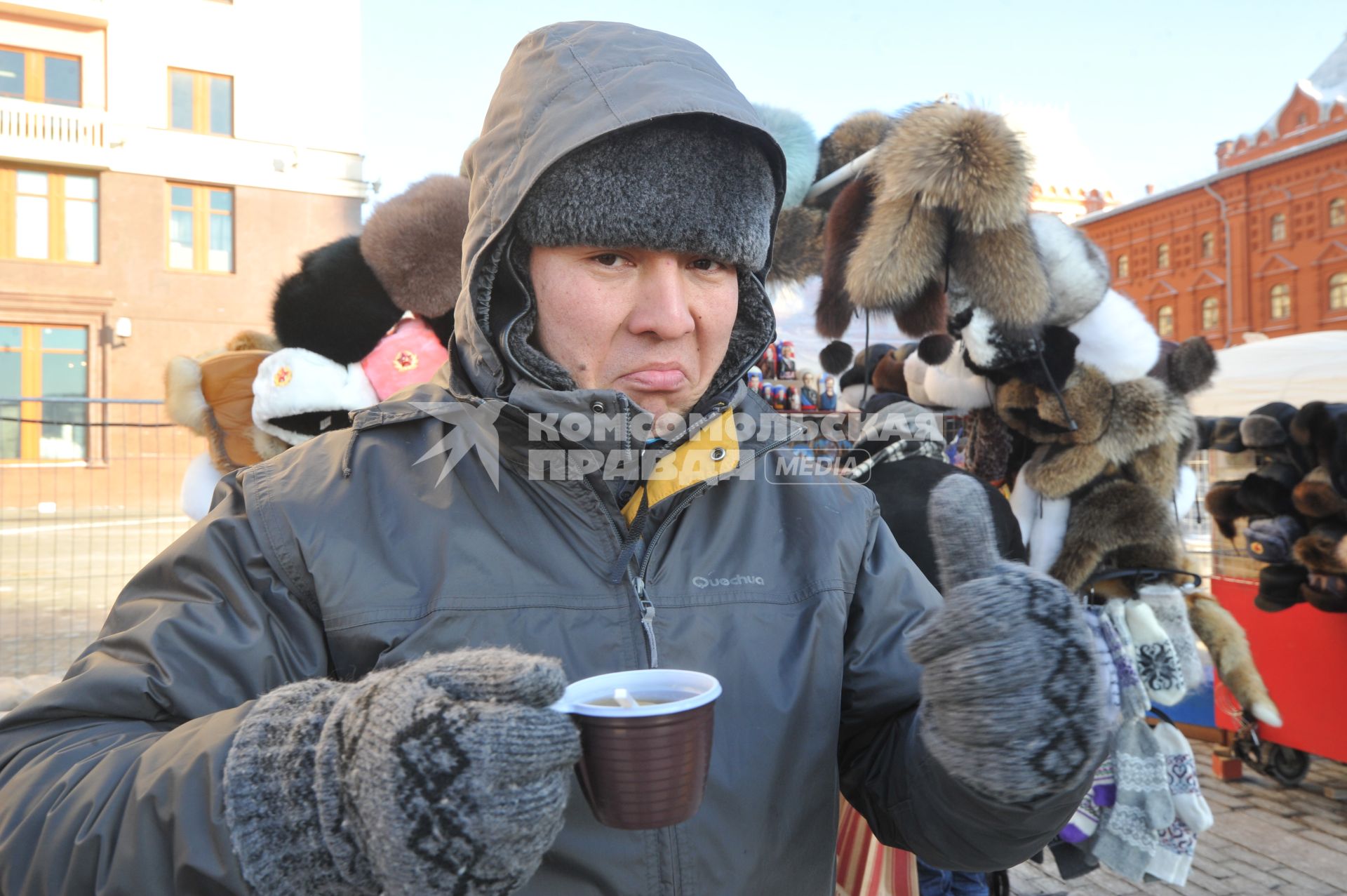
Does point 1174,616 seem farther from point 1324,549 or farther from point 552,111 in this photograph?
point 552,111

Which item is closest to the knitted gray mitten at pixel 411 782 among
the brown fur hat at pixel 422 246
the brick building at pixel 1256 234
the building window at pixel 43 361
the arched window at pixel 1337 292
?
the brown fur hat at pixel 422 246

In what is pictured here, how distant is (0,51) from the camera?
18.5 m

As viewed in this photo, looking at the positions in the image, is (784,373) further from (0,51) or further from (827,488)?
(0,51)

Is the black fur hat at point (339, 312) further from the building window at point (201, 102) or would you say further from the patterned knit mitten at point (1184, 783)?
the building window at point (201, 102)

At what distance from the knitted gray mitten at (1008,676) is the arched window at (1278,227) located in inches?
1090

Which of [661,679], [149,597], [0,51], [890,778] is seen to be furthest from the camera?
[0,51]

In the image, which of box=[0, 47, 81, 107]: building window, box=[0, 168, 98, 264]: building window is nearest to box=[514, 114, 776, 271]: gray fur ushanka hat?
box=[0, 168, 98, 264]: building window

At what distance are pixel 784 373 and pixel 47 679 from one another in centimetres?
513

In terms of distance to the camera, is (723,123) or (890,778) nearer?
(890,778)

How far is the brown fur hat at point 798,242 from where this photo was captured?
3992 mm

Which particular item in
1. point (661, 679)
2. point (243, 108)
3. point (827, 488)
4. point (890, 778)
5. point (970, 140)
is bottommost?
point (890, 778)

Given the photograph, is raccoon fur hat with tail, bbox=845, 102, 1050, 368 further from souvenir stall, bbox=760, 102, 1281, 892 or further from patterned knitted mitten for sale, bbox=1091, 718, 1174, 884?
patterned knitted mitten for sale, bbox=1091, 718, 1174, 884

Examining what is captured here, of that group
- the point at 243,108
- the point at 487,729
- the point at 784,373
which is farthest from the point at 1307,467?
the point at 243,108

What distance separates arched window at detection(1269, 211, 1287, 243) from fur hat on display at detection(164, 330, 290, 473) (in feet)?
88.8
